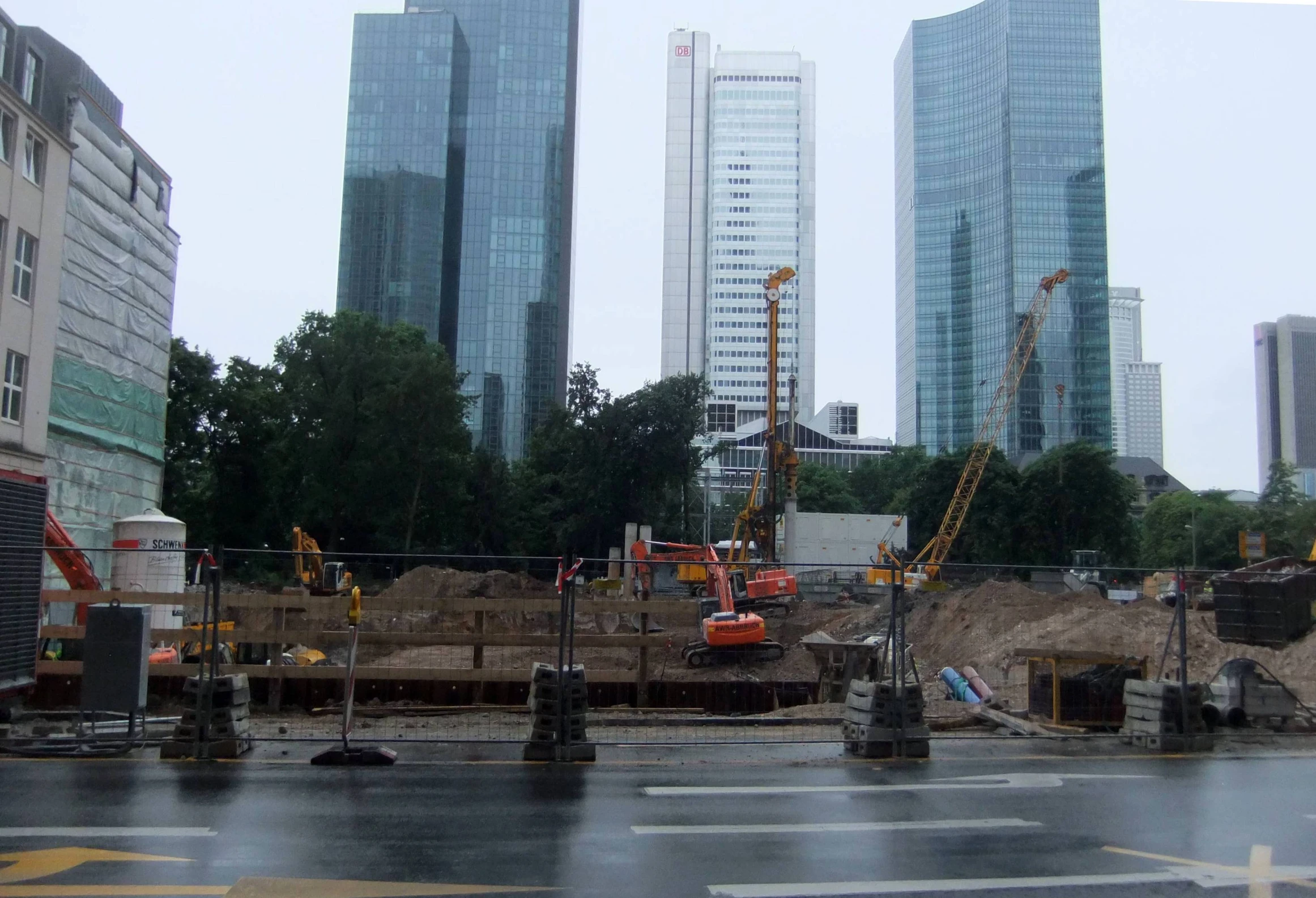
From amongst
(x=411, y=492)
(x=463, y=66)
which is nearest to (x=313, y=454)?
(x=411, y=492)

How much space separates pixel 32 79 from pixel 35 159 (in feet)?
18.4

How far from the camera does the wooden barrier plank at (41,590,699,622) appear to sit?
1330cm

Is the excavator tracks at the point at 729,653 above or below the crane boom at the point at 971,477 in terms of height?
below

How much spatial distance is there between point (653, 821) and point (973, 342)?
16547 cm

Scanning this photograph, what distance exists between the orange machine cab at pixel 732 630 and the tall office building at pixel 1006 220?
129m

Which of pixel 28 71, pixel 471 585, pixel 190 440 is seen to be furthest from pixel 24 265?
pixel 190 440

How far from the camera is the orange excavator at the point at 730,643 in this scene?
1016 inches

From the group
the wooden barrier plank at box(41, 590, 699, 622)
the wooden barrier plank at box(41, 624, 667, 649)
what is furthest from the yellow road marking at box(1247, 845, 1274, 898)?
the wooden barrier plank at box(41, 624, 667, 649)

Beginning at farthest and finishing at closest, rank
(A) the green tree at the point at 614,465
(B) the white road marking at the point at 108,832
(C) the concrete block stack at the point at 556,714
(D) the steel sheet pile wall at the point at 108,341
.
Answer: (A) the green tree at the point at 614,465
(D) the steel sheet pile wall at the point at 108,341
(C) the concrete block stack at the point at 556,714
(B) the white road marking at the point at 108,832

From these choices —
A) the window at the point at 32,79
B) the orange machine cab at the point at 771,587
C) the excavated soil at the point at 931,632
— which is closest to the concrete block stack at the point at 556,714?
the excavated soil at the point at 931,632

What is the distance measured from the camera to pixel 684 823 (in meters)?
8.31

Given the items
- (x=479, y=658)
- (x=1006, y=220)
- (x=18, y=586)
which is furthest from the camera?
(x=1006, y=220)

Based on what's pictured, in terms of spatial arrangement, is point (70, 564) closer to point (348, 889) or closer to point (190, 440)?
point (348, 889)

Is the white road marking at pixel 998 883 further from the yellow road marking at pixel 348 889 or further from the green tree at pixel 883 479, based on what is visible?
the green tree at pixel 883 479
